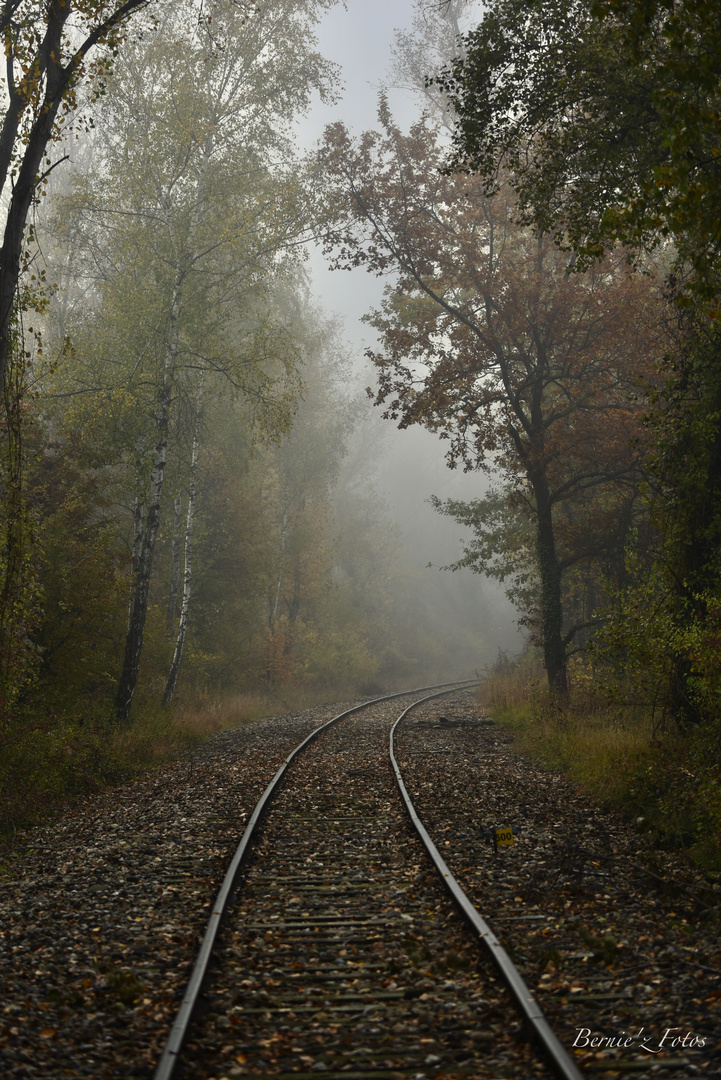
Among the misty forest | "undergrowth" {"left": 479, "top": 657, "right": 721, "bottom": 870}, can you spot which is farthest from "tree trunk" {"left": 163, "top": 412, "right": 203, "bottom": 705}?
"undergrowth" {"left": 479, "top": 657, "right": 721, "bottom": 870}

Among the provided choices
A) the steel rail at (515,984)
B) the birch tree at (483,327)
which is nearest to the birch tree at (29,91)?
the steel rail at (515,984)

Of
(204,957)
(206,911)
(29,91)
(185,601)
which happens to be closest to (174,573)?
(185,601)

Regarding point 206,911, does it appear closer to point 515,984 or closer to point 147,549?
point 515,984

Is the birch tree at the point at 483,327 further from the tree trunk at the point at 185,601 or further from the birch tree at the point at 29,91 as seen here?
the birch tree at the point at 29,91

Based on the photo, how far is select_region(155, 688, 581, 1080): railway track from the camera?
3541 millimetres

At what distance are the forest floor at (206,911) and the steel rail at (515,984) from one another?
0.18 meters

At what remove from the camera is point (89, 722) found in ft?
42.0

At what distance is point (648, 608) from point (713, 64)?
618cm

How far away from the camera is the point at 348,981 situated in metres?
4.43

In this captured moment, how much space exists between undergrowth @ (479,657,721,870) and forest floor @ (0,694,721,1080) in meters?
0.27

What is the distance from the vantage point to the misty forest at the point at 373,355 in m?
8.21

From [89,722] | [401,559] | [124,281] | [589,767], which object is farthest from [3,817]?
[401,559]

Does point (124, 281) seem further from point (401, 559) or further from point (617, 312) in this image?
point (401, 559)

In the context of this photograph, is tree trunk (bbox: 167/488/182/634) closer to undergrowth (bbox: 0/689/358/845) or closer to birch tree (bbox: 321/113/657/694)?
undergrowth (bbox: 0/689/358/845)
